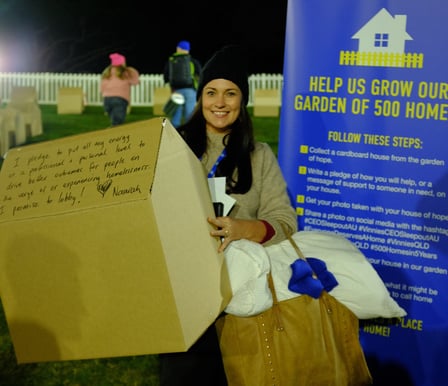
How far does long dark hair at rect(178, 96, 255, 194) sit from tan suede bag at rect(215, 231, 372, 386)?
1.52 feet

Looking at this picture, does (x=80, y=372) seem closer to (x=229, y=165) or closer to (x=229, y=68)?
A: (x=229, y=165)

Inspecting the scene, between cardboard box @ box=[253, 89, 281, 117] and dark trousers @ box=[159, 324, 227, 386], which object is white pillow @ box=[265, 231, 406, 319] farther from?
cardboard box @ box=[253, 89, 281, 117]

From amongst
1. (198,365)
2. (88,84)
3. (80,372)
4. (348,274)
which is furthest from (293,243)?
(88,84)

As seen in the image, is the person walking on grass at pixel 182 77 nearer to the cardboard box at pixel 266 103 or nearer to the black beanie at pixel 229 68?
the cardboard box at pixel 266 103

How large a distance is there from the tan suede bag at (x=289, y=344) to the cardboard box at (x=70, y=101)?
19069 millimetres

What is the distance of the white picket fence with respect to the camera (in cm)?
2402

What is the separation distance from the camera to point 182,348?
204cm

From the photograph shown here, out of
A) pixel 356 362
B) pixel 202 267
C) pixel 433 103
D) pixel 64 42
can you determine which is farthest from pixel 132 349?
pixel 64 42

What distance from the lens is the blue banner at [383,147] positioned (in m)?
3.18

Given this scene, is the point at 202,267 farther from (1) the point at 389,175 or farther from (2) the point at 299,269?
(1) the point at 389,175

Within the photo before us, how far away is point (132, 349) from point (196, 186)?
0.56 meters

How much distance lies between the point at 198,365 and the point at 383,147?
141 centimetres

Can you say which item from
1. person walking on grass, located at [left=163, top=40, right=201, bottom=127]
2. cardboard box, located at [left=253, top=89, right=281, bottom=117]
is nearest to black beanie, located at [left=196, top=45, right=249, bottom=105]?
person walking on grass, located at [left=163, top=40, right=201, bottom=127]

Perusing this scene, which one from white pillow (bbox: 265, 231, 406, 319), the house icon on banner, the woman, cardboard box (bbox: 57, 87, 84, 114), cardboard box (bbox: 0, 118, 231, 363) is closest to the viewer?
cardboard box (bbox: 0, 118, 231, 363)
